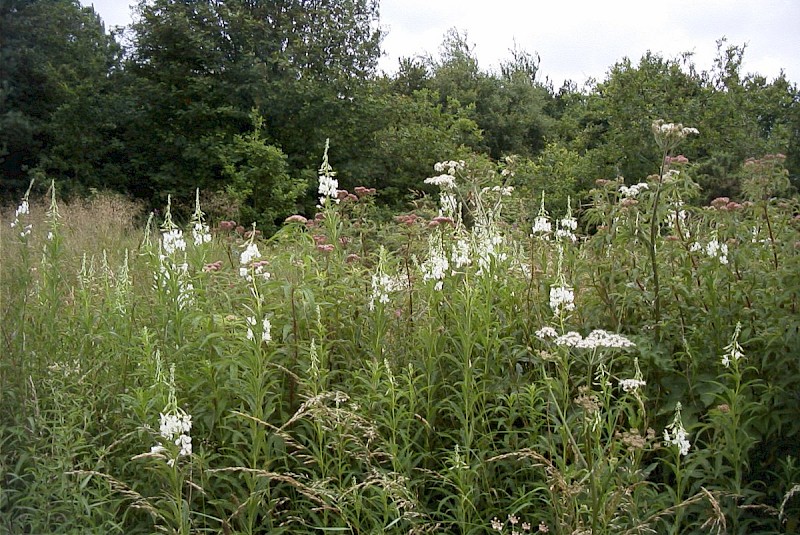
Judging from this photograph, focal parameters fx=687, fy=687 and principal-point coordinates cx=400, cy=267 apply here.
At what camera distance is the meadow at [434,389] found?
7.61ft

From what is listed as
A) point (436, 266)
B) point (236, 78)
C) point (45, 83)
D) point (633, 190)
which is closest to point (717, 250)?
point (633, 190)

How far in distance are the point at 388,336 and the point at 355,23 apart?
630 inches

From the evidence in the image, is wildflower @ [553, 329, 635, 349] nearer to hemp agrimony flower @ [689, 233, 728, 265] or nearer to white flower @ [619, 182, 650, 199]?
hemp agrimony flower @ [689, 233, 728, 265]

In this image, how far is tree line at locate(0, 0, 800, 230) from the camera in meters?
15.9

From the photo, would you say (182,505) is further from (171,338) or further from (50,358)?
(50,358)

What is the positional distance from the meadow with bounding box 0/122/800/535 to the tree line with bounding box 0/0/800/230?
483 inches

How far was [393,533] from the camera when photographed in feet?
7.86

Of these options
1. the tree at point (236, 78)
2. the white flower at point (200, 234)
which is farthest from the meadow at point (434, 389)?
the tree at point (236, 78)

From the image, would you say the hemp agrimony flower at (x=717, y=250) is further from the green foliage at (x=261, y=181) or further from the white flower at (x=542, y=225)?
the green foliage at (x=261, y=181)

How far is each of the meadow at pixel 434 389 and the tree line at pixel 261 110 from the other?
12.3 m

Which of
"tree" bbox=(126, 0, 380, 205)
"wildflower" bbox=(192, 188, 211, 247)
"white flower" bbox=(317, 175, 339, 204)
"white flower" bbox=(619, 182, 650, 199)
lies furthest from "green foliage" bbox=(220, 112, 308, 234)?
"white flower" bbox=(619, 182, 650, 199)

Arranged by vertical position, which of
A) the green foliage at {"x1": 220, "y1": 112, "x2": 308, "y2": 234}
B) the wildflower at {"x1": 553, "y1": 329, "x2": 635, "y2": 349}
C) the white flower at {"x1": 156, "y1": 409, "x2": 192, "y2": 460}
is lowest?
the white flower at {"x1": 156, "y1": 409, "x2": 192, "y2": 460}

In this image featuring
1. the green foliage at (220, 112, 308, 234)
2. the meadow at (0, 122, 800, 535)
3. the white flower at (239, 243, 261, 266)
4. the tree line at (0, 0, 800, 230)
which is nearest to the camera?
the meadow at (0, 122, 800, 535)

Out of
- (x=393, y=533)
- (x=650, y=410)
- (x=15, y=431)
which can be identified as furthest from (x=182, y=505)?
(x=650, y=410)
